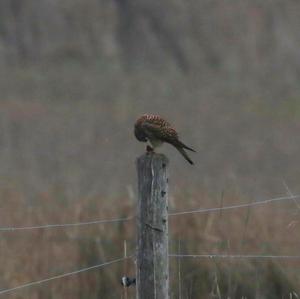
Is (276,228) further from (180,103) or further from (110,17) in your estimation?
(110,17)

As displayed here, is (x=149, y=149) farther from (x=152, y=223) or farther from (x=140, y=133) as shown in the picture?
(x=152, y=223)

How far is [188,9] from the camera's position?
46.9 m

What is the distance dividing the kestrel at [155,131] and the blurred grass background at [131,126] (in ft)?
2.36

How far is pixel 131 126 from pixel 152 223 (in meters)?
23.8

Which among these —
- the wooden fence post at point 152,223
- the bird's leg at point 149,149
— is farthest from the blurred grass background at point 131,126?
the wooden fence post at point 152,223

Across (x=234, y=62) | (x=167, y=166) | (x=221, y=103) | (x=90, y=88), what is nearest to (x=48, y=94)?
(x=90, y=88)

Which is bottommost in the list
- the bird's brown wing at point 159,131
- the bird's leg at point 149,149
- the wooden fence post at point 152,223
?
the wooden fence post at point 152,223

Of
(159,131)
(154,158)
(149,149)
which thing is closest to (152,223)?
(154,158)

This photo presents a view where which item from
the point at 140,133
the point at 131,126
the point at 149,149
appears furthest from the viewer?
the point at 131,126

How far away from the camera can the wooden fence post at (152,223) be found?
20.8ft

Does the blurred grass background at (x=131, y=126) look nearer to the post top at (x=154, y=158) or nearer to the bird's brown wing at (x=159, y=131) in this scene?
the bird's brown wing at (x=159, y=131)

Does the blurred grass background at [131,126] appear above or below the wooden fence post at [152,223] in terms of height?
above

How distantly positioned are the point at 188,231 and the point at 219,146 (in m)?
18.4

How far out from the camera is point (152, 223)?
20.8 feet
